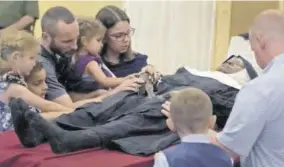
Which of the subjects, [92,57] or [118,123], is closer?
[118,123]

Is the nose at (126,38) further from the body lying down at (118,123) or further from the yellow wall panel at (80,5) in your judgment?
the yellow wall panel at (80,5)

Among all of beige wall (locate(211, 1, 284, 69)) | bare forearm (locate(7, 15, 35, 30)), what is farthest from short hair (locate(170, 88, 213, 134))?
beige wall (locate(211, 1, 284, 69))

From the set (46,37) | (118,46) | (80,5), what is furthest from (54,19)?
(80,5)

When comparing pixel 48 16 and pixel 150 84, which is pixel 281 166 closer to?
pixel 150 84

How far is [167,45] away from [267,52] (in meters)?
2.71

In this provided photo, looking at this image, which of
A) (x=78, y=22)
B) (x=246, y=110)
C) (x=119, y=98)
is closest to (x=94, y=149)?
(x=119, y=98)

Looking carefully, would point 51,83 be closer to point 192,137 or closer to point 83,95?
point 83,95

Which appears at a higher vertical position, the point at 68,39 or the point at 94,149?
the point at 68,39

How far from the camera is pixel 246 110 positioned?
5.62 ft

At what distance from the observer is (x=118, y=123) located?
2057mm

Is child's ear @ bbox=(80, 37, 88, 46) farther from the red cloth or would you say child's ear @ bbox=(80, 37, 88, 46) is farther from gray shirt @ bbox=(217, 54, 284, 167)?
gray shirt @ bbox=(217, 54, 284, 167)

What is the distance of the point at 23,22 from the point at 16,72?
5.33 ft

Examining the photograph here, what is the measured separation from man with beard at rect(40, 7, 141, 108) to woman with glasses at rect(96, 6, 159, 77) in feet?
1.03

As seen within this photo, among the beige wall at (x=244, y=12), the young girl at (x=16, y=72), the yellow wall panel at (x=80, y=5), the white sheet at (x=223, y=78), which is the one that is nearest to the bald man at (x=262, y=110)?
the white sheet at (x=223, y=78)
